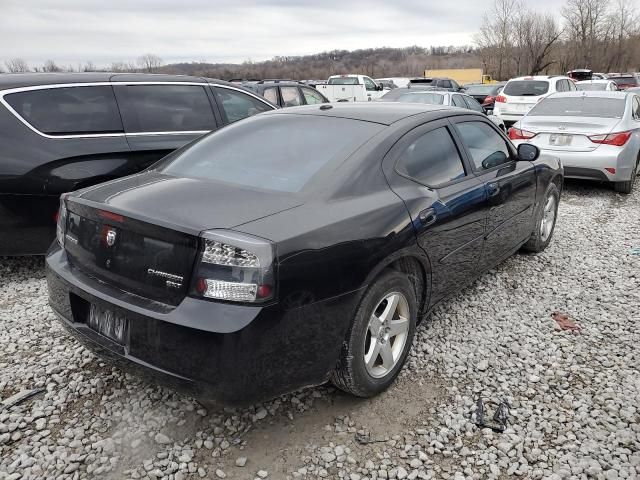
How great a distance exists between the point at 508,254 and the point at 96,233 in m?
3.28

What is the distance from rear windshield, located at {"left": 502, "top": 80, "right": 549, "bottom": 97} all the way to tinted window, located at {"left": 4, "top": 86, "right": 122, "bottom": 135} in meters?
12.5

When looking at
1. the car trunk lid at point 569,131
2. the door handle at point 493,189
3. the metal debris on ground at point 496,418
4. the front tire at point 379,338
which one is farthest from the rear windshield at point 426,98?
the metal debris on ground at point 496,418

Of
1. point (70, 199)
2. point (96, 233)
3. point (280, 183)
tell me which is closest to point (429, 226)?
point (280, 183)

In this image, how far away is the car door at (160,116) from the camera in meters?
4.63

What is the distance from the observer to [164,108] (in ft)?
16.2

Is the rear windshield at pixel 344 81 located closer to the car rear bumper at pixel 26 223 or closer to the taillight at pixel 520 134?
the taillight at pixel 520 134

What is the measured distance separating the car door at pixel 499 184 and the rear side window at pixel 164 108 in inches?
109

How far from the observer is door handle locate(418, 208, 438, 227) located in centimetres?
286

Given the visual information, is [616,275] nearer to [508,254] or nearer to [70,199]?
[508,254]

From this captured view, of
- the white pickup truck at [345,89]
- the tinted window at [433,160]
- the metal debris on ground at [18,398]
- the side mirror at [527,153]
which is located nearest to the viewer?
the metal debris on ground at [18,398]

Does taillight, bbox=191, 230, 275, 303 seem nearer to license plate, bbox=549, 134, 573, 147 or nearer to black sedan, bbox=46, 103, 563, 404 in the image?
black sedan, bbox=46, 103, 563, 404

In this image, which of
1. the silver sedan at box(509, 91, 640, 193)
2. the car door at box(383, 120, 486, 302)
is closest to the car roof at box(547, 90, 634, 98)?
the silver sedan at box(509, 91, 640, 193)

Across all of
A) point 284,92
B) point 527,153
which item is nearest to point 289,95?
point 284,92

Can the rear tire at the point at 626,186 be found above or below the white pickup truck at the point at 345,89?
below
